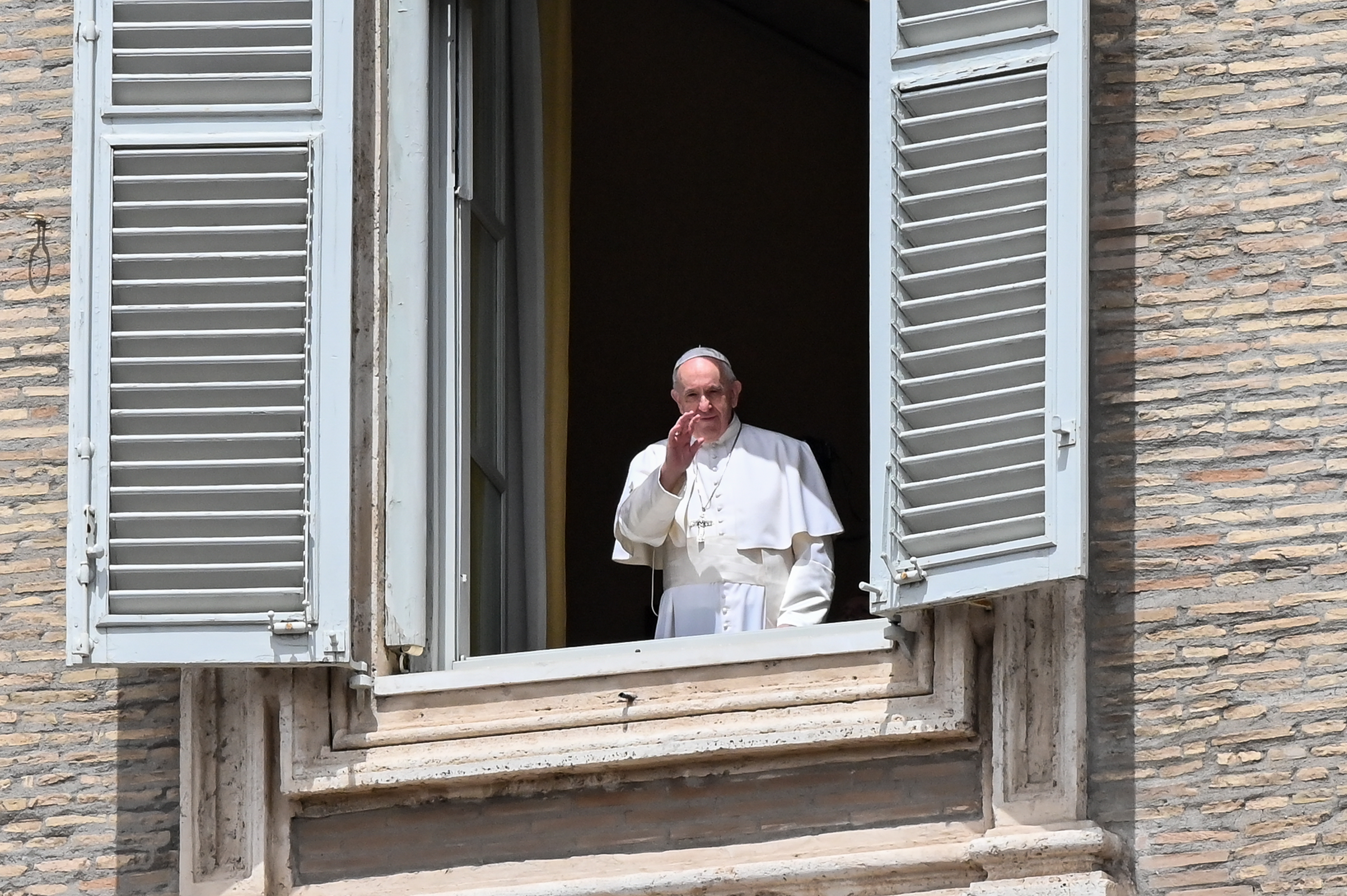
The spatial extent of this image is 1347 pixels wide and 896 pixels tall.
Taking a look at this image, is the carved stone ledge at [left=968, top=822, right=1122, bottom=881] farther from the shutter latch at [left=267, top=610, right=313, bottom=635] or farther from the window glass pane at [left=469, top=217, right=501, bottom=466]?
the window glass pane at [left=469, top=217, right=501, bottom=466]

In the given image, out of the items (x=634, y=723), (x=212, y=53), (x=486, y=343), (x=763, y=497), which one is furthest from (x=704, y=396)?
(x=212, y=53)

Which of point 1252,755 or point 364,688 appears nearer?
point 1252,755

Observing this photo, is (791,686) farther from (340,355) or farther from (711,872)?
(340,355)

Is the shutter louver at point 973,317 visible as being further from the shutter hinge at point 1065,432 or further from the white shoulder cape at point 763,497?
the white shoulder cape at point 763,497

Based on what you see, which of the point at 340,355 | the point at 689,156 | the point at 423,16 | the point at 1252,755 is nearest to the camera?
the point at 1252,755

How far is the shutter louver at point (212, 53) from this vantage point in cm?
694

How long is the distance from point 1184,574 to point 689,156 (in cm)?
501

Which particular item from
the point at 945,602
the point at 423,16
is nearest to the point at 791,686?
the point at 945,602

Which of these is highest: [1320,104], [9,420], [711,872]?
[1320,104]

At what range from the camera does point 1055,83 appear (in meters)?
6.56

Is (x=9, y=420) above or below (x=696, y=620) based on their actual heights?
above

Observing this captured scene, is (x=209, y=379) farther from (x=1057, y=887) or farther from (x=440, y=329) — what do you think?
(x=1057, y=887)

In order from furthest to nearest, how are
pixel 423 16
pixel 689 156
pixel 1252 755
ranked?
1. pixel 689 156
2. pixel 423 16
3. pixel 1252 755

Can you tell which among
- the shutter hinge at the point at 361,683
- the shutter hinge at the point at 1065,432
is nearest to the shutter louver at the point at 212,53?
the shutter hinge at the point at 361,683
